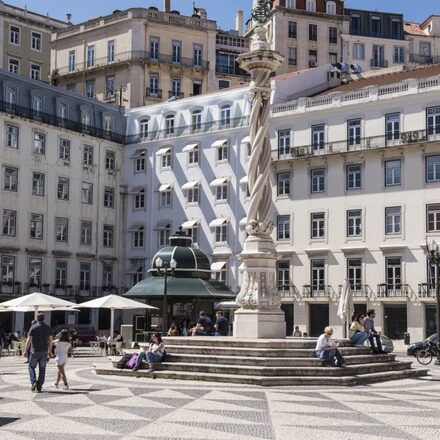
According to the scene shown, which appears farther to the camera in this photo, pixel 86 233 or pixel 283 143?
pixel 86 233

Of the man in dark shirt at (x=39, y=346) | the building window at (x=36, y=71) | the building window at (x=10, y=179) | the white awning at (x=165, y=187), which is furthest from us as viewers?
the building window at (x=36, y=71)

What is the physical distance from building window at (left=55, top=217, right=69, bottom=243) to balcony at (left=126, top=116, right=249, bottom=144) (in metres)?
8.08

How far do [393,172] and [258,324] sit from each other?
27.2 meters

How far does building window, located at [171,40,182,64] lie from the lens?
213 ft

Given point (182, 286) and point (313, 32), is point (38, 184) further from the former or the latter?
point (313, 32)

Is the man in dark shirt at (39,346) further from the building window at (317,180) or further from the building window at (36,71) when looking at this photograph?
the building window at (36,71)

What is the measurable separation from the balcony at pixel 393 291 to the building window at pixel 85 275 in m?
18.5

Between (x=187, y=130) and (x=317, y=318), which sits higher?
(x=187, y=130)

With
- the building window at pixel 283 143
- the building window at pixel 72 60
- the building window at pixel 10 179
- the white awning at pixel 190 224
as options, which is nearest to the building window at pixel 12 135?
the building window at pixel 10 179

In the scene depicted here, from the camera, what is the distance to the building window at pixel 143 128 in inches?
2274

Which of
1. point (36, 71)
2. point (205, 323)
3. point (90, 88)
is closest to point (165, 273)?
point (205, 323)

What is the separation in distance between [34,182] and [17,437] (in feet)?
134

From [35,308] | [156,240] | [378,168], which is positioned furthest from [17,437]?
[156,240]

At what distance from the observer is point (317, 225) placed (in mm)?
49094
